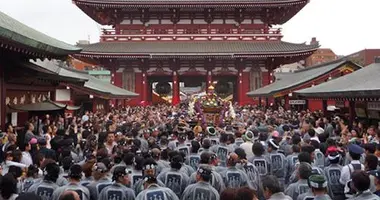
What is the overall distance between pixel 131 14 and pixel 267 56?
41.8 ft

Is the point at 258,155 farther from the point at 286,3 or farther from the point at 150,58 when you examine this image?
the point at 286,3

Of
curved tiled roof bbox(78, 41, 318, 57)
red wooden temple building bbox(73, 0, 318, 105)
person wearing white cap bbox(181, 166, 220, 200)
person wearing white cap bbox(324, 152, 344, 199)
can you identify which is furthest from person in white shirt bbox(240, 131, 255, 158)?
red wooden temple building bbox(73, 0, 318, 105)

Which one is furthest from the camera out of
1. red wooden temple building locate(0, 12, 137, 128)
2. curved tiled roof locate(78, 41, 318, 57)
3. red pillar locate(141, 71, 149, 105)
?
red pillar locate(141, 71, 149, 105)

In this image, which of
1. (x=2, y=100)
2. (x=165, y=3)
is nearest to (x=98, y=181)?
(x=2, y=100)

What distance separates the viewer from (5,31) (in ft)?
32.5

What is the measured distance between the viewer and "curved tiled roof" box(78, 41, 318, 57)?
109 feet

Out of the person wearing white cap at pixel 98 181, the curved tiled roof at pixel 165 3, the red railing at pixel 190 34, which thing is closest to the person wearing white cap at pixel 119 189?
the person wearing white cap at pixel 98 181

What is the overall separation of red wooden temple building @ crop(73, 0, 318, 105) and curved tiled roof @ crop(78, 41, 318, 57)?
85 mm

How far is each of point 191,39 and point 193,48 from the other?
2.07 meters

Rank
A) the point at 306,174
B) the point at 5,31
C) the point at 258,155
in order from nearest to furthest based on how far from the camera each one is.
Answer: the point at 306,174 < the point at 258,155 < the point at 5,31

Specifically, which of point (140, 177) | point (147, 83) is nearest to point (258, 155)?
point (140, 177)

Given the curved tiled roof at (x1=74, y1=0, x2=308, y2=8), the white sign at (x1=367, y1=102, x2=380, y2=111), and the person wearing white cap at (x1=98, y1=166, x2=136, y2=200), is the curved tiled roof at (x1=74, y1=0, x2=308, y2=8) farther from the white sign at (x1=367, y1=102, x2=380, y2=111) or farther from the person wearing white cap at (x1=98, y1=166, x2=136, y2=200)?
the person wearing white cap at (x1=98, y1=166, x2=136, y2=200)

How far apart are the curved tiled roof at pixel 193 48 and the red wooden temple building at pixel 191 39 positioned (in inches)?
3.3

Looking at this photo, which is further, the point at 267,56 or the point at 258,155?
the point at 267,56
